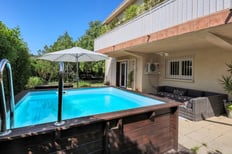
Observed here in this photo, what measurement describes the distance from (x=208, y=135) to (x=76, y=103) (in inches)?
223

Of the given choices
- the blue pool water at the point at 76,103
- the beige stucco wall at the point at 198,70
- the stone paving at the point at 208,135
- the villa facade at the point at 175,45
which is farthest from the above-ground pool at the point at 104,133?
the beige stucco wall at the point at 198,70

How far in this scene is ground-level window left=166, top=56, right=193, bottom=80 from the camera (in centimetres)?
949

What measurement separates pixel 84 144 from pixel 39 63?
1967cm

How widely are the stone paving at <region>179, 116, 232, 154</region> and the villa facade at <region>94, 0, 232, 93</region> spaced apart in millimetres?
2637

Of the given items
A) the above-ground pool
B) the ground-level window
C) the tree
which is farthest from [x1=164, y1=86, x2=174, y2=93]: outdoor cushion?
the tree

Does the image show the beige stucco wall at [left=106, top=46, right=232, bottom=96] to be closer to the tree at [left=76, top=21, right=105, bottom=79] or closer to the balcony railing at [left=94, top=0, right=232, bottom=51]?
the balcony railing at [left=94, top=0, right=232, bottom=51]

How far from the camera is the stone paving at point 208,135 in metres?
3.95

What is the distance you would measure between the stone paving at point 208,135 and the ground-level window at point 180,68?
387 centimetres

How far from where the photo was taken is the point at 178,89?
9.35 meters

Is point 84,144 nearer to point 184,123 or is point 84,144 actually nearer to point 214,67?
point 184,123

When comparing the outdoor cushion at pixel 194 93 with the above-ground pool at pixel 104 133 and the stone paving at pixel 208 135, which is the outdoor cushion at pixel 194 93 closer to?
the stone paving at pixel 208 135

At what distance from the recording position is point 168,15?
6273mm

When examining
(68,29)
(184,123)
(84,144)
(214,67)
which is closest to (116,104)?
(184,123)

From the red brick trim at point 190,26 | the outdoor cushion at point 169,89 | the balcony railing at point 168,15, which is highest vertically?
the balcony railing at point 168,15
